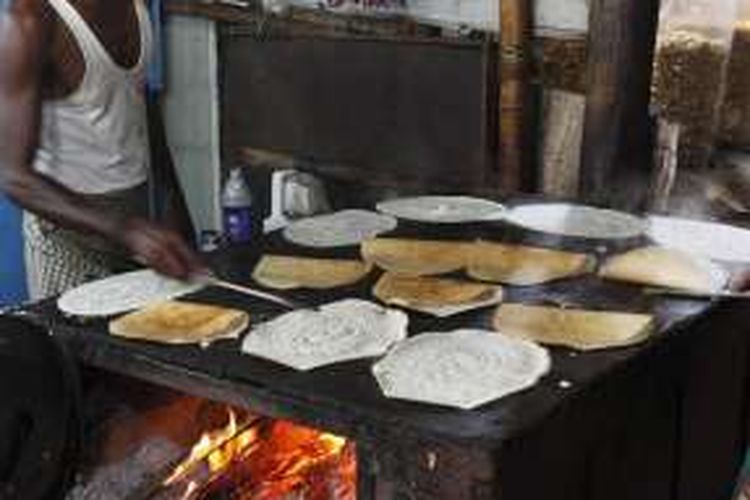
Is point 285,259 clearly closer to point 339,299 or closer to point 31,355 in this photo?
point 339,299

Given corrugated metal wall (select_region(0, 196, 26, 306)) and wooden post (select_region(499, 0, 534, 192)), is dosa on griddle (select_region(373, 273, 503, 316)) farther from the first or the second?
corrugated metal wall (select_region(0, 196, 26, 306))

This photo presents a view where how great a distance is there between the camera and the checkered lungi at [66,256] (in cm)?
371

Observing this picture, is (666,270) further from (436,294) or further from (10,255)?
(10,255)

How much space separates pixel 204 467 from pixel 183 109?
339 cm

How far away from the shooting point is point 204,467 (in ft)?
8.98

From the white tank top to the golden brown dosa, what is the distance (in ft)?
4.26

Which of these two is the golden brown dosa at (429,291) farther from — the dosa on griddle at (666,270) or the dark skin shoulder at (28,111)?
the dark skin shoulder at (28,111)

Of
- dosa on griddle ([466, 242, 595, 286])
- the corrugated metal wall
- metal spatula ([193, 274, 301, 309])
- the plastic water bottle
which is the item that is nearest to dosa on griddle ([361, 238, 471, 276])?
dosa on griddle ([466, 242, 595, 286])

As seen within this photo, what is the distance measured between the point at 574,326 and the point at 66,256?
76.2 inches

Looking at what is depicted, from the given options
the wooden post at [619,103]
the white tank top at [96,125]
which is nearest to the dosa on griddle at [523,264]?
the wooden post at [619,103]

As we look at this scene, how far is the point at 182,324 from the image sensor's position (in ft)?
8.74

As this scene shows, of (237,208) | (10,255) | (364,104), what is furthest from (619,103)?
(10,255)

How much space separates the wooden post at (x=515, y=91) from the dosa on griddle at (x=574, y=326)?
5.83ft

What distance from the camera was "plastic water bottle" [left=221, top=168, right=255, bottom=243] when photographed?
4949mm
